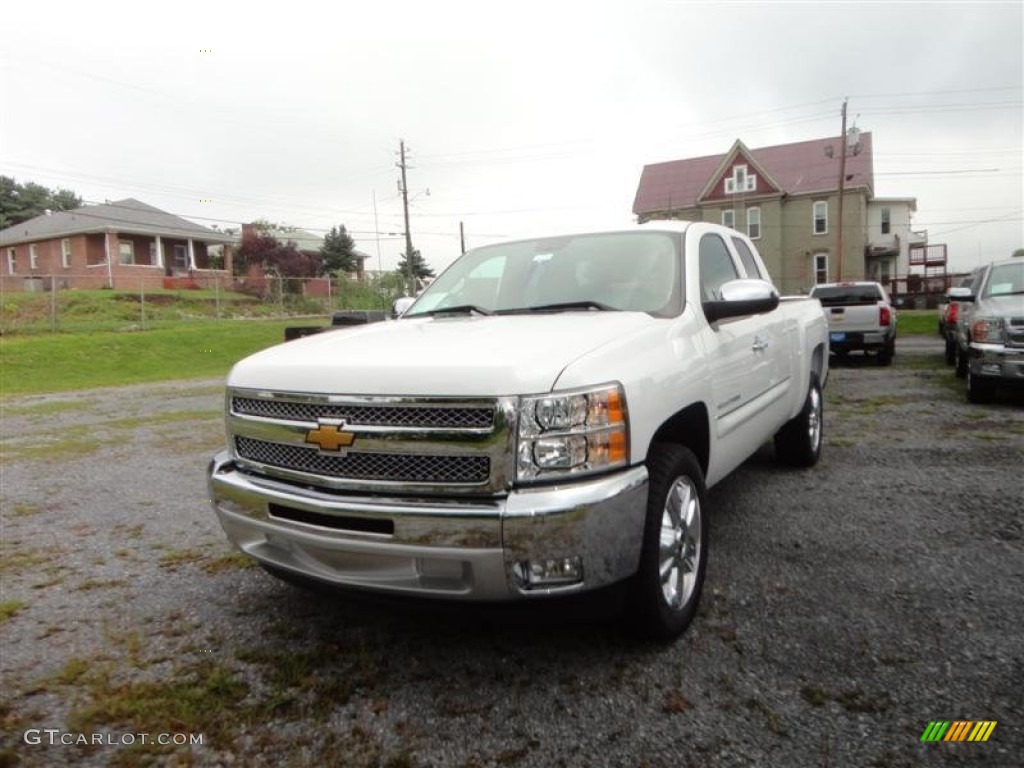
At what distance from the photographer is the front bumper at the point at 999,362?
25.3 feet

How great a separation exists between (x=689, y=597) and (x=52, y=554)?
3.78 metres

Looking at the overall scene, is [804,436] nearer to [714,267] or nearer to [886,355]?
[714,267]

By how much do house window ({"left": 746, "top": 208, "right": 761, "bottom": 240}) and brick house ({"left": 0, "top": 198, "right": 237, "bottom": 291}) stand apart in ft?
92.8

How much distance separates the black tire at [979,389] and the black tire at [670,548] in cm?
684

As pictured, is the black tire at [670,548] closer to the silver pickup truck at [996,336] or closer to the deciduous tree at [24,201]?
the silver pickup truck at [996,336]

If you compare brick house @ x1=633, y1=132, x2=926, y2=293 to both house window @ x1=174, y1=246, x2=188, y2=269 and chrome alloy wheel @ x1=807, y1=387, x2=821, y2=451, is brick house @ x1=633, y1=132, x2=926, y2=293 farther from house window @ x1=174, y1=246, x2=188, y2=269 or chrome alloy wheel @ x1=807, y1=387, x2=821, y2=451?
chrome alloy wheel @ x1=807, y1=387, x2=821, y2=451

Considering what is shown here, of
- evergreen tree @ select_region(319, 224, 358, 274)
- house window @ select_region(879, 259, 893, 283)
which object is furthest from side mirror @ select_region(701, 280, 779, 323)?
evergreen tree @ select_region(319, 224, 358, 274)

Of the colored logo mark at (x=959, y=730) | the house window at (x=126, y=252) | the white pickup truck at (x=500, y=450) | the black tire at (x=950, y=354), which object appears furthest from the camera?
the house window at (x=126, y=252)

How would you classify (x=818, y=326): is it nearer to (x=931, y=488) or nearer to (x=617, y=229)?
(x=931, y=488)

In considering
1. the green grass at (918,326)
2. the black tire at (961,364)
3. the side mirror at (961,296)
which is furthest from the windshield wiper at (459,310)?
the green grass at (918,326)

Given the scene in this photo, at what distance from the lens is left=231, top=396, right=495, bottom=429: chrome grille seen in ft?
7.92

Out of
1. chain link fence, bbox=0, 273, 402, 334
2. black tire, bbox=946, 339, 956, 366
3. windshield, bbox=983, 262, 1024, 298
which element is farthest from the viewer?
chain link fence, bbox=0, 273, 402, 334

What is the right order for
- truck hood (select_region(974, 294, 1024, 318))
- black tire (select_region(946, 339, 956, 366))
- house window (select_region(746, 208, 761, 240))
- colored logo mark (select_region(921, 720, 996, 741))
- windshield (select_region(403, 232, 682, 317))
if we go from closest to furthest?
colored logo mark (select_region(921, 720, 996, 741)), windshield (select_region(403, 232, 682, 317)), truck hood (select_region(974, 294, 1024, 318)), black tire (select_region(946, 339, 956, 366)), house window (select_region(746, 208, 761, 240))

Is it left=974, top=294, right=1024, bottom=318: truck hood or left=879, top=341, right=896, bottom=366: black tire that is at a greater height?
left=974, top=294, right=1024, bottom=318: truck hood
